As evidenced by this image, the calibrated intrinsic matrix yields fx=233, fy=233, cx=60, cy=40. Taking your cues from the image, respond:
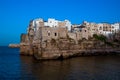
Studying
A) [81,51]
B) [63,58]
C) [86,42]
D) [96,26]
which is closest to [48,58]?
[63,58]

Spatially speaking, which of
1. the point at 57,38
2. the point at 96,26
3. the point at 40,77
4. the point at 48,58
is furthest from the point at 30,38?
the point at 40,77

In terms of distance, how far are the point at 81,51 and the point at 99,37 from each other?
1246cm

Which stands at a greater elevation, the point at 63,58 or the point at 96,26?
the point at 96,26

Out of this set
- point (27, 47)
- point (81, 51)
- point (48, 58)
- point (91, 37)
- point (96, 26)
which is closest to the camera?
point (48, 58)

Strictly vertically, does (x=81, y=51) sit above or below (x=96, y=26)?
below

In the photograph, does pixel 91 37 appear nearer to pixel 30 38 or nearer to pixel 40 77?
pixel 30 38

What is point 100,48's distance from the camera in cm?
6125

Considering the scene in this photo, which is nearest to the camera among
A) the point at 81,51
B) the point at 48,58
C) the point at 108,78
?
the point at 108,78

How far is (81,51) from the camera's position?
5647cm

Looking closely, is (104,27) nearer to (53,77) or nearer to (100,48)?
(100,48)

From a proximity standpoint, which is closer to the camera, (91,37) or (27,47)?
(27,47)

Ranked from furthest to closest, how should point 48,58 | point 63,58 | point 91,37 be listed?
point 91,37
point 63,58
point 48,58

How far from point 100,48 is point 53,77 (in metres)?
36.4

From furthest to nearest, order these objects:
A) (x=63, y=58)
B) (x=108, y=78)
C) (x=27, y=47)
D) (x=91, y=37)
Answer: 1. (x=91, y=37)
2. (x=27, y=47)
3. (x=63, y=58)
4. (x=108, y=78)
